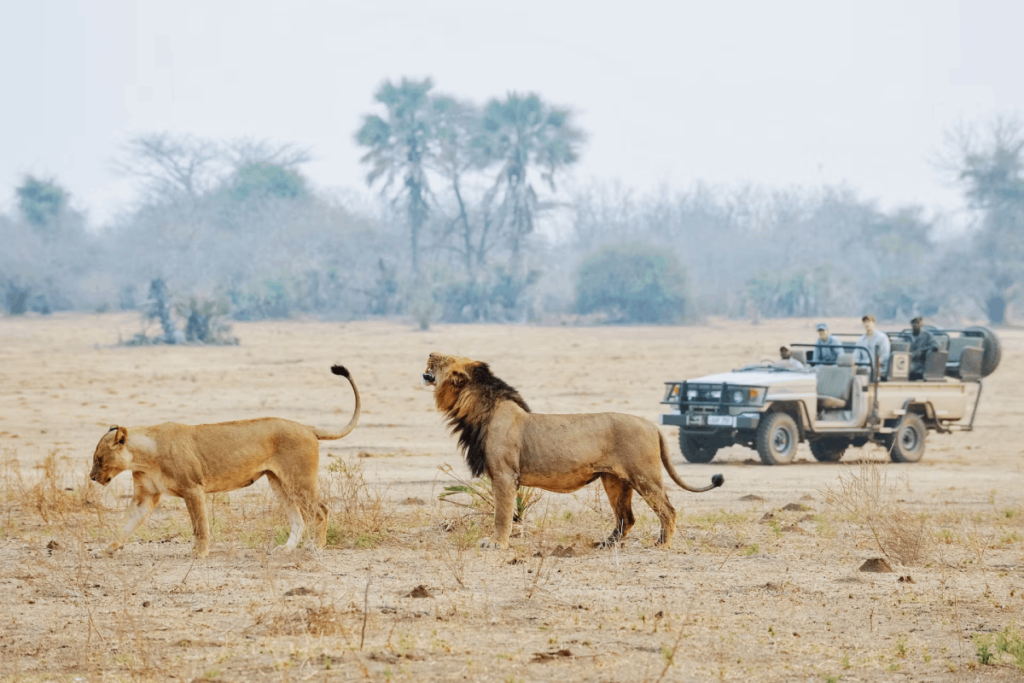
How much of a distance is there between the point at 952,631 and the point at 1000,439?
47.0 feet

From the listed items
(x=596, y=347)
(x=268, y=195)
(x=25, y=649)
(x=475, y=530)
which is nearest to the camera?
(x=25, y=649)

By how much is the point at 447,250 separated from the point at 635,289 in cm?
1772

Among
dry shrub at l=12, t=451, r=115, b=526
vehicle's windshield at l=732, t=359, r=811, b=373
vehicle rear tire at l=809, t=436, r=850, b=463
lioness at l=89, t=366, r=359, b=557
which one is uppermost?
vehicle's windshield at l=732, t=359, r=811, b=373

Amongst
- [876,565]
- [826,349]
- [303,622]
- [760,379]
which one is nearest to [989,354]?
[826,349]

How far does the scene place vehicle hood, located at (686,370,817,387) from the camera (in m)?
16.2

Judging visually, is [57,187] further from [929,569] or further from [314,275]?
[929,569]

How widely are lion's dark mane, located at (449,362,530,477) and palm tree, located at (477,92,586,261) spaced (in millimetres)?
52191

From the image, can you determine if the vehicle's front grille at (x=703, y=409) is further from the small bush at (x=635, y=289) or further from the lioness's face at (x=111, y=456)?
the small bush at (x=635, y=289)

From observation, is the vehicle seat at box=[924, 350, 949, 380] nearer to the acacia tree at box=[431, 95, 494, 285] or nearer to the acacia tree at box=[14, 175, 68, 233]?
the acacia tree at box=[431, 95, 494, 285]

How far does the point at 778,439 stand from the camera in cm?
1645

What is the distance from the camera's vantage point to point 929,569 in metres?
8.88

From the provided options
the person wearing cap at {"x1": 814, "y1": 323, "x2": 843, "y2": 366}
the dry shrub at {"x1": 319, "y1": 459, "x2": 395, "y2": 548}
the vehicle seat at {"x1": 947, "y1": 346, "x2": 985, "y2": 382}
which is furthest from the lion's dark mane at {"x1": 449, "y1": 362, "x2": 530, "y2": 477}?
the vehicle seat at {"x1": 947, "y1": 346, "x2": 985, "y2": 382}

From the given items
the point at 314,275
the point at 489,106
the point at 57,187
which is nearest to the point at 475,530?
the point at 314,275

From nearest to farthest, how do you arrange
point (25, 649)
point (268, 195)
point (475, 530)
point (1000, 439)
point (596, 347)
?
point (25, 649) < point (475, 530) < point (1000, 439) < point (596, 347) < point (268, 195)
